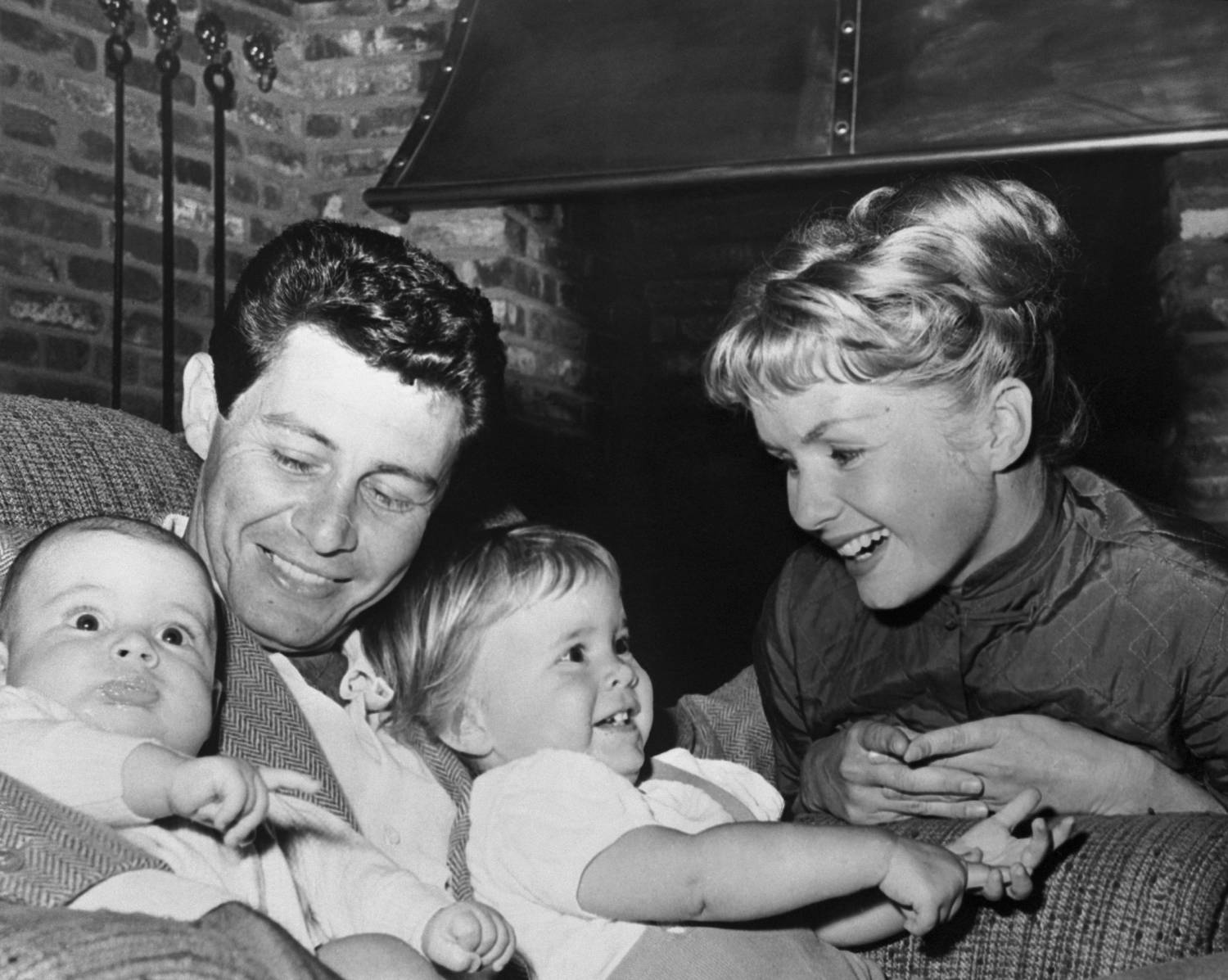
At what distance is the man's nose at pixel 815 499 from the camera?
1.61 metres

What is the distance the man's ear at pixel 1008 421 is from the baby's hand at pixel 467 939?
888 mm

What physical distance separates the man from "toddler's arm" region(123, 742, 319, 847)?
12.7 inches

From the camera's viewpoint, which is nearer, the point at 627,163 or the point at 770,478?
the point at 627,163

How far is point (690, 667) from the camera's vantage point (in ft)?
11.6

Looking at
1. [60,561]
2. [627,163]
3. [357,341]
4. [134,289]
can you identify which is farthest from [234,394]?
[134,289]

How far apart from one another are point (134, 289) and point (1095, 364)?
2.05 meters

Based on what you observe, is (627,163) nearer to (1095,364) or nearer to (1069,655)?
(1095,364)

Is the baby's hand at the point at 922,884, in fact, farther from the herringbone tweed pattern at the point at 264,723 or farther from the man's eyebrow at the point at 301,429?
the man's eyebrow at the point at 301,429

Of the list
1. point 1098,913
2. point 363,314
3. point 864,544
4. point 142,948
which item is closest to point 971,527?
point 864,544

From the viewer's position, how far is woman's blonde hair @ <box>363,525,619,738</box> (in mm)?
1390

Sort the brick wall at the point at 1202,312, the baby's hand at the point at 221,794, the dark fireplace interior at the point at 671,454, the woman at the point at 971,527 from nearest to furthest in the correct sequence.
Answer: the baby's hand at the point at 221,794 → the woman at the point at 971,527 → the brick wall at the point at 1202,312 → the dark fireplace interior at the point at 671,454

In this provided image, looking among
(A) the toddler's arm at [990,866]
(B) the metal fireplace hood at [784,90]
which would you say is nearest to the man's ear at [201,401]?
(A) the toddler's arm at [990,866]

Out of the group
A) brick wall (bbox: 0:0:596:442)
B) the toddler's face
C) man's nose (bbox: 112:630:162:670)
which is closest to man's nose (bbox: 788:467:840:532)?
the toddler's face

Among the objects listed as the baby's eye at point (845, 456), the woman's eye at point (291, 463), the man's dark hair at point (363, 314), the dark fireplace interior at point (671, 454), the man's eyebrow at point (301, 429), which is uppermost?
the man's dark hair at point (363, 314)
